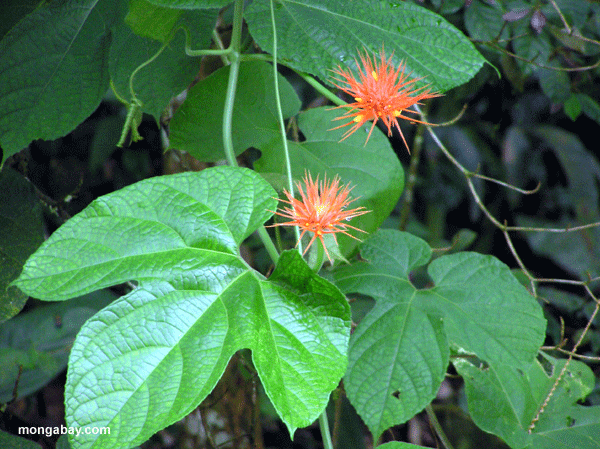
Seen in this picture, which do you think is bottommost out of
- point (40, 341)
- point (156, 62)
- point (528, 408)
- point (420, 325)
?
point (528, 408)

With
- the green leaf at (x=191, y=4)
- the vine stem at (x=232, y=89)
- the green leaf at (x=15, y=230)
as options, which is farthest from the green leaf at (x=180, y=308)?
the green leaf at (x=15, y=230)

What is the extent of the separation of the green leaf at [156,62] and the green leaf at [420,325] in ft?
1.27

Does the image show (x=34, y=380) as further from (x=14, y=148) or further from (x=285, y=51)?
(x=285, y=51)

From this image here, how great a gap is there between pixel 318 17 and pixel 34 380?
1163 millimetres

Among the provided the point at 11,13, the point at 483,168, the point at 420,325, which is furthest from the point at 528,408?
the point at 483,168

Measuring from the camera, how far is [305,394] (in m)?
0.42

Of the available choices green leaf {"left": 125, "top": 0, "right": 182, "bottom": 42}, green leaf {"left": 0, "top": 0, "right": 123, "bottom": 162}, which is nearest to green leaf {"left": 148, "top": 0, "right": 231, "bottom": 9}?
green leaf {"left": 125, "top": 0, "right": 182, "bottom": 42}

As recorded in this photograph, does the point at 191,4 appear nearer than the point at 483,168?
Yes

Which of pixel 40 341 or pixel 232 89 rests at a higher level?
pixel 232 89

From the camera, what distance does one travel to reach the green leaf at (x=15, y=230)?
0.70 m

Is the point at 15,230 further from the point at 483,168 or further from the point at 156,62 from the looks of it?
the point at 483,168

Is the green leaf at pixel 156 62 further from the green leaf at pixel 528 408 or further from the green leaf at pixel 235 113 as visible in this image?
the green leaf at pixel 528 408

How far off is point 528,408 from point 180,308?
0.63 metres

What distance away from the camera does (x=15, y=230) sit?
0.76 metres
